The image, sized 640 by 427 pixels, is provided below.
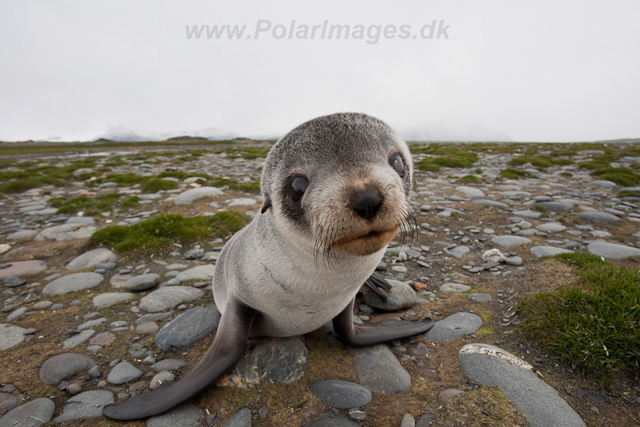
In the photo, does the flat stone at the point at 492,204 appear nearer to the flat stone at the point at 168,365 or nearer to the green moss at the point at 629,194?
the green moss at the point at 629,194

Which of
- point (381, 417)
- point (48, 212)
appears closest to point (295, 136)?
point (381, 417)

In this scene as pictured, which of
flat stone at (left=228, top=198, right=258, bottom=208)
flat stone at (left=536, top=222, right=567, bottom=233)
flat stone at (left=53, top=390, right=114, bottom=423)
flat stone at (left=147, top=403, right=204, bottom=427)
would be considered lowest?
flat stone at (left=147, top=403, right=204, bottom=427)

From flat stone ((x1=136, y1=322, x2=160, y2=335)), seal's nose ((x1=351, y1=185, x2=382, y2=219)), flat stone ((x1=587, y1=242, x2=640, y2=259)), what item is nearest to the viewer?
seal's nose ((x1=351, y1=185, x2=382, y2=219))

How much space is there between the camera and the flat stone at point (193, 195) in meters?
8.30

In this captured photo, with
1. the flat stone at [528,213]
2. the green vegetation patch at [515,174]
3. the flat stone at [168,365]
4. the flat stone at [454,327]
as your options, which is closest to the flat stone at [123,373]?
the flat stone at [168,365]

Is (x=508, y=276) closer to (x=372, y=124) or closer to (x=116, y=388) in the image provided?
(x=372, y=124)

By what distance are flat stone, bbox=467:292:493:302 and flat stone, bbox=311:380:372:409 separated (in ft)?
6.01

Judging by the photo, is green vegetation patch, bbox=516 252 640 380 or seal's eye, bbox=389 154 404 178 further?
green vegetation patch, bbox=516 252 640 380

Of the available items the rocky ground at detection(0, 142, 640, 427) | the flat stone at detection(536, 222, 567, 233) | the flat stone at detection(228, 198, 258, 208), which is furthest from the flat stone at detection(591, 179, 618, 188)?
the flat stone at detection(228, 198, 258, 208)

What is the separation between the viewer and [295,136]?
2449 mm

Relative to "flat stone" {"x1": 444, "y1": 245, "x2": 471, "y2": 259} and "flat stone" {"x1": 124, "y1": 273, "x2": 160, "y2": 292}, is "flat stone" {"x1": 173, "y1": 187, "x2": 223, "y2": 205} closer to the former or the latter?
"flat stone" {"x1": 124, "y1": 273, "x2": 160, "y2": 292}

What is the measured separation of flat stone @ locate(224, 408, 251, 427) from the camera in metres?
2.44

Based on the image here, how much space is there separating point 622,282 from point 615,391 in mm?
1030

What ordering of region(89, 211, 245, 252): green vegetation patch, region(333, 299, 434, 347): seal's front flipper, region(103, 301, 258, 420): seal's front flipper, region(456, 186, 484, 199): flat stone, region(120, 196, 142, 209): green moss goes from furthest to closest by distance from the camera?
region(120, 196, 142, 209): green moss
region(456, 186, 484, 199): flat stone
region(89, 211, 245, 252): green vegetation patch
region(333, 299, 434, 347): seal's front flipper
region(103, 301, 258, 420): seal's front flipper
